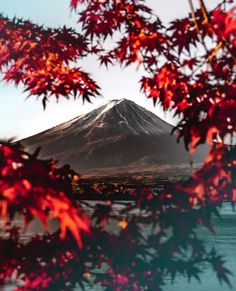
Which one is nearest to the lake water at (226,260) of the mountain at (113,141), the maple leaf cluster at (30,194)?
the maple leaf cluster at (30,194)

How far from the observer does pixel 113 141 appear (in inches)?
6250

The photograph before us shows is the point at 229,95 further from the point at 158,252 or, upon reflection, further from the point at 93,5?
the point at 93,5

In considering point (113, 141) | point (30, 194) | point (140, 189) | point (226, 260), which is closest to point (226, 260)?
point (226, 260)

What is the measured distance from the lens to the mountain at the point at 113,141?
149 meters

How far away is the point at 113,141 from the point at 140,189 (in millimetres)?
155386

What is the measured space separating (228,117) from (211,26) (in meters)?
0.60

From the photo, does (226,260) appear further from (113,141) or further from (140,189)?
(113,141)

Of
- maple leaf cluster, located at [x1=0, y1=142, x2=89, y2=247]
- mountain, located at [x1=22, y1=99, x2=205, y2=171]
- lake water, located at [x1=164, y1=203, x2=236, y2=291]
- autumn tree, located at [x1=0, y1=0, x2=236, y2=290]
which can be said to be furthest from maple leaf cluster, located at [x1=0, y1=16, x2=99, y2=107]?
mountain, located at [x1=22, y1=99, x2=205, y2=171]

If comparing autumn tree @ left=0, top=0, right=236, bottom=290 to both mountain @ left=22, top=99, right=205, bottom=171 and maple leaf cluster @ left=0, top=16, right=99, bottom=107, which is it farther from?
mountain @ left=22, top=99, right=205, bottom=171

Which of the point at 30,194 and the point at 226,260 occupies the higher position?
the point at 30,194

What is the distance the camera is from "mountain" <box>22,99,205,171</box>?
149 m

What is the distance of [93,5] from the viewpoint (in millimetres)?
3975

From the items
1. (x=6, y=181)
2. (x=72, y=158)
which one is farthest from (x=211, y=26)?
(x=72, y=158)

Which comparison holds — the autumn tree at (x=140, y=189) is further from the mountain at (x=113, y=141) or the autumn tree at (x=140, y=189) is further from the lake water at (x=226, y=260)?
the mountain at (x=113, y=141)
